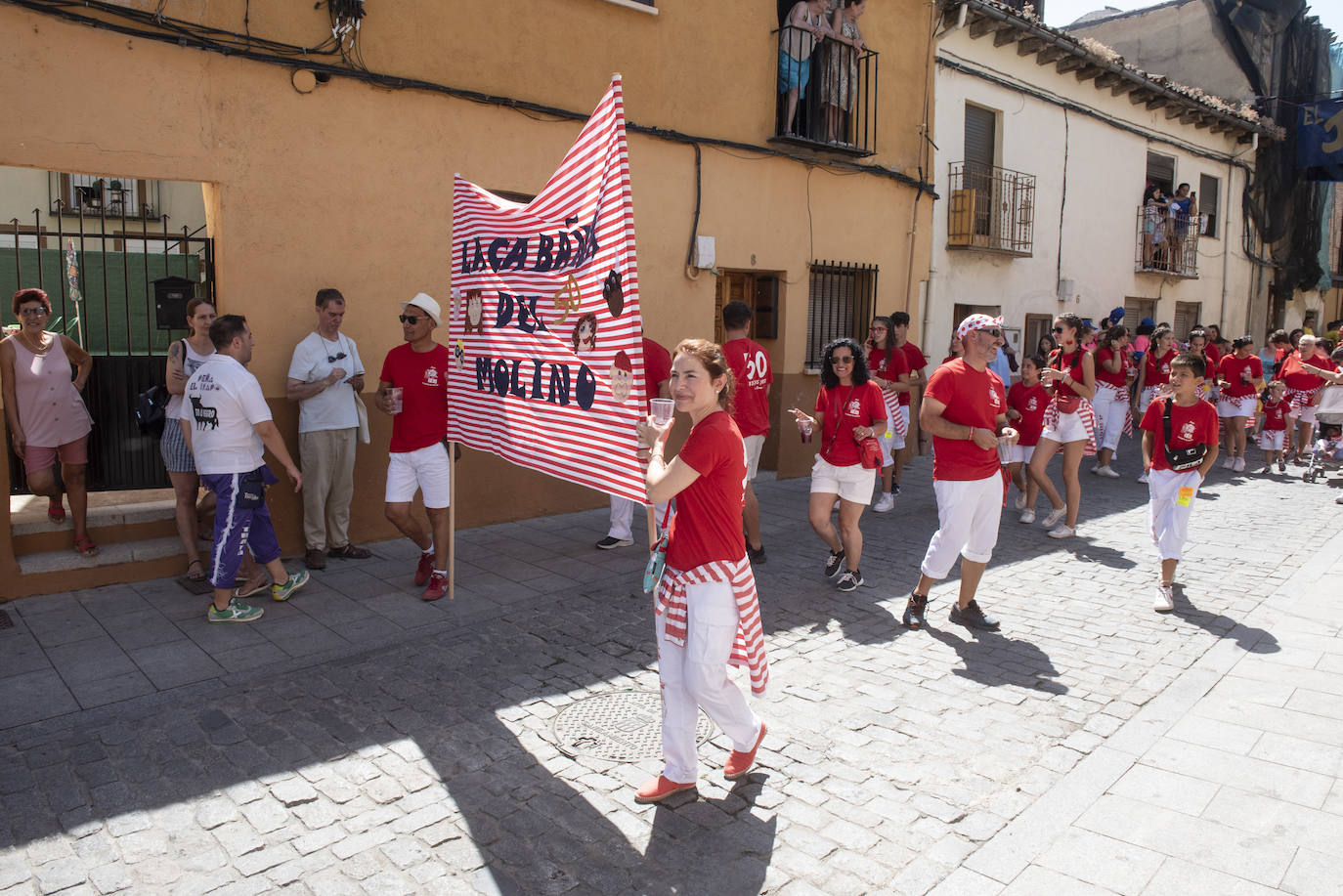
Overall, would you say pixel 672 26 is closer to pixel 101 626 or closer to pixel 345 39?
pixel 345 39

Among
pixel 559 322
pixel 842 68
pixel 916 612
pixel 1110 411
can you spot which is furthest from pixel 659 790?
pixel 1110 411

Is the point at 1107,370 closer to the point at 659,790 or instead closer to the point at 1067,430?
the point at 1067,430

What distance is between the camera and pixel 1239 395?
Result: 1213 cm

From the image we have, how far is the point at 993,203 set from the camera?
43.7 ft

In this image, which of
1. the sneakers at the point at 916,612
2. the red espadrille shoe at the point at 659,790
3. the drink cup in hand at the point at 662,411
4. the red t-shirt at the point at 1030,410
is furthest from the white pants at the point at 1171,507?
the red espadrille shoe at the point at 659,790

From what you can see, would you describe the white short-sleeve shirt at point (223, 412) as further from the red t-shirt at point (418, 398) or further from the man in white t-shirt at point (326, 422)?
the man in white t-shirt at point (326, 422)

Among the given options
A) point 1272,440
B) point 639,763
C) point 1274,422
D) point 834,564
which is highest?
point 1274,422

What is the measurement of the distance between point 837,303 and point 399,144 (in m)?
5.92

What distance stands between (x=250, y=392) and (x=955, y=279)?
403 inches

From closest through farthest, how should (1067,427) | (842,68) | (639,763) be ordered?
(639,763)
(1067,427)
(842,68)

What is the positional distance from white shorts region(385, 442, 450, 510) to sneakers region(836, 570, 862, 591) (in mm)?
2714

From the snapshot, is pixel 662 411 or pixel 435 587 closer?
pixel 662 411

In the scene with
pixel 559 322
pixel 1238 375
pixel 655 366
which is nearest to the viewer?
pixel 559 322

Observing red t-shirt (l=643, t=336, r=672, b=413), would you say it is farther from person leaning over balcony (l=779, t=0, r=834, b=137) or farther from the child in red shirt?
person leaning over balcony (l=779, t=0, r=834, b=137)
